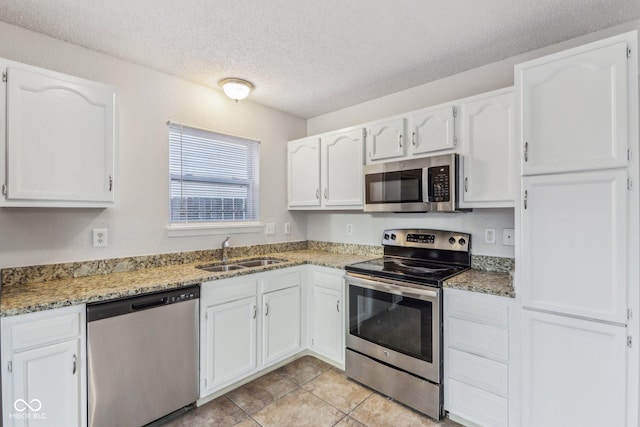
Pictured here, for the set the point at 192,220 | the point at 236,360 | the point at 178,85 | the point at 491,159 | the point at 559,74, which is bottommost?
the point at 236,360

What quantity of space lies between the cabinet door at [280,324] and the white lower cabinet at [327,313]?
0.15 meters

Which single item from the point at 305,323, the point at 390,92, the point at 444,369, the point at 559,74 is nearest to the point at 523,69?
the point at 559,74

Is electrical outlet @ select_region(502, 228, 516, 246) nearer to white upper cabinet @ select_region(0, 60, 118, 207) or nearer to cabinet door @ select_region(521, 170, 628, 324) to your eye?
Result: cabinet door @ select_region(521, 170, 628, 324)

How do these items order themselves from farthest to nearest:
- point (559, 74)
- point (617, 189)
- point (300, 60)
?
point (300, 60), point (559, 74), point (617, 189)

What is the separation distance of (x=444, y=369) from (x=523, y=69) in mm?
1855

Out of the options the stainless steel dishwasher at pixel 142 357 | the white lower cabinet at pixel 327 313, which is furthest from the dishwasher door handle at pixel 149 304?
the white lower cabinet at pixel 327 313

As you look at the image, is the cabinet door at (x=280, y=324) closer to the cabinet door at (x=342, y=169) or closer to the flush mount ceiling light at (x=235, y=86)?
the cabinet door at (x=342, y=169)

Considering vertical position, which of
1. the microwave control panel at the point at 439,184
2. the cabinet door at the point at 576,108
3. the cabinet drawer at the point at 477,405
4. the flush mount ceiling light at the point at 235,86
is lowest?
the cabinet drawer at the point at 477,405

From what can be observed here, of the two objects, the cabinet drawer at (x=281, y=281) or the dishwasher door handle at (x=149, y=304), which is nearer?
the dishwasher door handle at (x=149, y=304)

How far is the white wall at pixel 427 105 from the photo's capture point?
7.39 ft

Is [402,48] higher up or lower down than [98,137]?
higher up

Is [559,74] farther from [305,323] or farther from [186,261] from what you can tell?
[186,261]

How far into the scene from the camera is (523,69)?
66.4 inches

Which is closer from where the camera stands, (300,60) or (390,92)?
(300,60)
